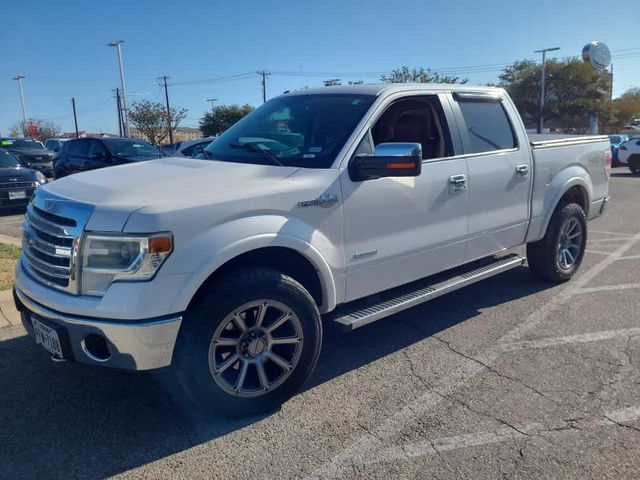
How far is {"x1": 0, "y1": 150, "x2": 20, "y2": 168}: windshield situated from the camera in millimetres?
12040

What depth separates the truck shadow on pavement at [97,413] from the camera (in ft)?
9.41

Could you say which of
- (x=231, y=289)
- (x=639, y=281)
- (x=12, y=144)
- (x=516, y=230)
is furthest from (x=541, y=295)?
(x=12, y=144)

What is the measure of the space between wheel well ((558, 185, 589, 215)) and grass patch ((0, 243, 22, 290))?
5625 millimetres

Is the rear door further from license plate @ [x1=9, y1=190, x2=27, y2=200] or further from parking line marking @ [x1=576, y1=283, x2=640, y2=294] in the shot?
license plate @ [x1=9, y1=190, x2=27, y2=200]

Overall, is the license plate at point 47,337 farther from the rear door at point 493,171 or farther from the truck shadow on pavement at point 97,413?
the rear door at point 493,171

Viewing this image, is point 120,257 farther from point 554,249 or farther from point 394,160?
point 554,249

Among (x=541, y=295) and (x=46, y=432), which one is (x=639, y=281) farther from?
(x=46, y=432)

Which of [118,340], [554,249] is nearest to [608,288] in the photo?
[554,249]

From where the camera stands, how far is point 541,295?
18.1ft

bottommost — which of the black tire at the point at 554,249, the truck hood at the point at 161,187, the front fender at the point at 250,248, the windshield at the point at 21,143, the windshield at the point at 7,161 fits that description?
the black tire at the point at 554,249

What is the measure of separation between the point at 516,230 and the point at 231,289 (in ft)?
10.4

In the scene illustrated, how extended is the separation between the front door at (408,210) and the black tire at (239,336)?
48 cm

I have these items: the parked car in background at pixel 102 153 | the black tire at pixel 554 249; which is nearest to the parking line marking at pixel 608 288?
the black tire at pixel 554 249

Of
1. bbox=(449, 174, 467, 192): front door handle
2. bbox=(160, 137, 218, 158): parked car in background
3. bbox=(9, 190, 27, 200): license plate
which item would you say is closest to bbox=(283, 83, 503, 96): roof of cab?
bbox=(449, 174, 467, 192): front door handle
